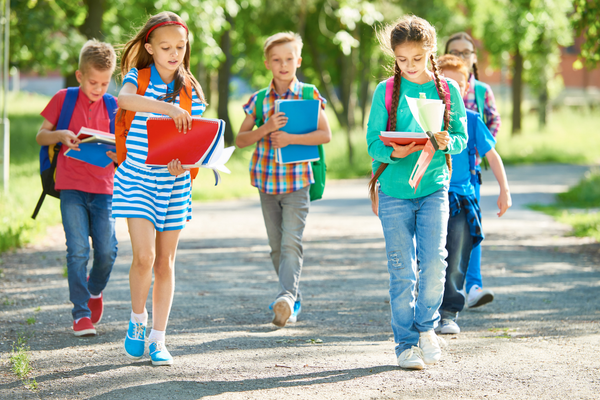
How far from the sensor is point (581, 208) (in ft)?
40.2

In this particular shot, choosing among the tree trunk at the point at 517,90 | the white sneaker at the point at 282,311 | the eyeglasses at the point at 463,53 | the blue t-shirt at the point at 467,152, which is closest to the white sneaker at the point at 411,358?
the white sneaker at the point at 282,311

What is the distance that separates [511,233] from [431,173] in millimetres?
6142

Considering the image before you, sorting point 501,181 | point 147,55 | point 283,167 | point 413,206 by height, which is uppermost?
point 147,55

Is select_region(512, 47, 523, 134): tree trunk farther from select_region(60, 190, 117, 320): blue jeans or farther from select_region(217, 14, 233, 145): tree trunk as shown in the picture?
select_region(60, 190, 117, 320): blue jeans

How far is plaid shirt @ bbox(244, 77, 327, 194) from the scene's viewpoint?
5156 mm

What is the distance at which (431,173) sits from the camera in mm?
4031

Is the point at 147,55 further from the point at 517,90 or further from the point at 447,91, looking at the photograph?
the point at 517,90

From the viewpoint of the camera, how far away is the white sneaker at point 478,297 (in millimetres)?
5414

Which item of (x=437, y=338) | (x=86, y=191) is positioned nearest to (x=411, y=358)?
(x=437, y=338)

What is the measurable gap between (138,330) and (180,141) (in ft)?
3.67

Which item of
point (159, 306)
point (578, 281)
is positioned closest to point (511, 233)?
point (578, 281)

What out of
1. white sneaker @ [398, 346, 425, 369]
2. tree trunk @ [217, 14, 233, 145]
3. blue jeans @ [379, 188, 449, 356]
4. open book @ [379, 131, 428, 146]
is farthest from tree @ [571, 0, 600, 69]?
tree trunk @ [217, 14, 233, 145]

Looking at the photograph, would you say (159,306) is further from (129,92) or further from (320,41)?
(320,41)

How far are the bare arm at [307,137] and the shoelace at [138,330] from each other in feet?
5.43
